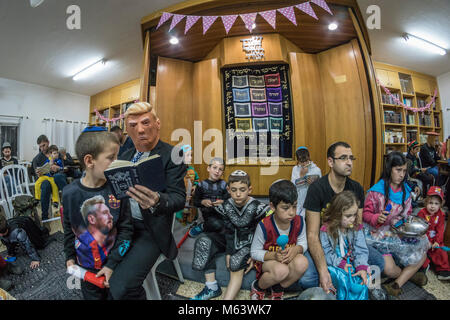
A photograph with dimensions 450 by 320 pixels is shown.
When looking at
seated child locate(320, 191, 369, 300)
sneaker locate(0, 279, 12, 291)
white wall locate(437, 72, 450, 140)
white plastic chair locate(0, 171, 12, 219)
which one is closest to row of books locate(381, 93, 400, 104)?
white wall locate(437, 72, 450, 140)

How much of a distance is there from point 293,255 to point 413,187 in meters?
1.01

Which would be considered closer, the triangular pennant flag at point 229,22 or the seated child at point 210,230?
the seated child at point 210,230

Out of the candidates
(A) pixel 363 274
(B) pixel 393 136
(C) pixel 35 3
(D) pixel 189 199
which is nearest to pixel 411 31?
(B) pixel 393 136

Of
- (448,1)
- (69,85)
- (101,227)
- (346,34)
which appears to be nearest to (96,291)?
(101,227)

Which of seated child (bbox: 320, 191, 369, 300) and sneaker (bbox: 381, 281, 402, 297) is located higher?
seated child (bbox: 320, 191, 369, 300)

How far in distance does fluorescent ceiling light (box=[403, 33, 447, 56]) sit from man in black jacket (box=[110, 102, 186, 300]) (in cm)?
148

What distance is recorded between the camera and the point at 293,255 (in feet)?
2.92

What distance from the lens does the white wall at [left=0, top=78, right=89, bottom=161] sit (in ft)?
3.67

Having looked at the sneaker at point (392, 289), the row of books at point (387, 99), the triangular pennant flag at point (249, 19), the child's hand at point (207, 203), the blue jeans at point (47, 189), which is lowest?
the sneaker at point (392, 289)

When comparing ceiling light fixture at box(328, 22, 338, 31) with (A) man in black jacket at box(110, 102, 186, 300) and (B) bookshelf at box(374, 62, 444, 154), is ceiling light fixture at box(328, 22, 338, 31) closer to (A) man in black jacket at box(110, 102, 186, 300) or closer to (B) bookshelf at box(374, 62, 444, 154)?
(B) bookshelf at box(374, 62, 444, 154)

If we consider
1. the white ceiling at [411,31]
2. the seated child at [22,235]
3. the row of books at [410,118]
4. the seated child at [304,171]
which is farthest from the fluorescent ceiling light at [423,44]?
the seated child at [22,235]

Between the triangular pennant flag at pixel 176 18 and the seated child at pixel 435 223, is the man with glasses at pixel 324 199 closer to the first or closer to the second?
the seated child at pixel 435 223

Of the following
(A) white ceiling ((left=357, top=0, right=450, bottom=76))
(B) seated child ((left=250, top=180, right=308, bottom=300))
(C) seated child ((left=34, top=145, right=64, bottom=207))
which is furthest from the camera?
(C) seated child ((left=34, top=145, right=64, bottom=207))

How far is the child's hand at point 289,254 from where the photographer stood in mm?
867
